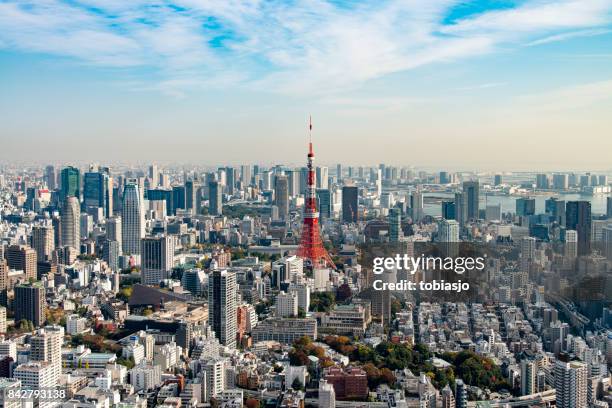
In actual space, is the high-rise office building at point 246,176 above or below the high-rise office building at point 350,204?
above

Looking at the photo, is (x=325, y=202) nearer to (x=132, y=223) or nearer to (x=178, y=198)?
(x=132, y=223)

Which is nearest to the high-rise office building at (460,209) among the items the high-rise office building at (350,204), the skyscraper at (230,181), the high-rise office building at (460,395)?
the high-rise office building at (350,204)

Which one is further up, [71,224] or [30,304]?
[71,224]

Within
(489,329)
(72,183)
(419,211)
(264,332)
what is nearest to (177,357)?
(264,332)

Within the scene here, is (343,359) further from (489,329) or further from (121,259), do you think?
(121,259)

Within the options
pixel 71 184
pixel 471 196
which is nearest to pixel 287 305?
pixel 471 196

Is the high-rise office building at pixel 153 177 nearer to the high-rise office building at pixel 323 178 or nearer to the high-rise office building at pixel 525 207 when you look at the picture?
the high-rise office building at pixel 323 178
